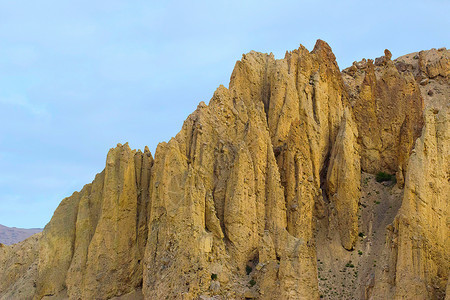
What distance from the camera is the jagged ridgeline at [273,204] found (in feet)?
142

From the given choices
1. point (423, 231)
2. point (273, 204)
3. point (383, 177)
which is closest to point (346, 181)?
point (383, 177)

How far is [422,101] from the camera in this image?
55375 millimetres

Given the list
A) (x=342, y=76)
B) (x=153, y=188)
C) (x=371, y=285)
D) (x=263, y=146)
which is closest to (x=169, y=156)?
(x=153, y=188)

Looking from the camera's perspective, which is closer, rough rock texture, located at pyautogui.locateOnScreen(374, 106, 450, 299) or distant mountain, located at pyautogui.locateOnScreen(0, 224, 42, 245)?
rough rock texture, located at pyautogui.locateOnScreen(374, 106, 450, 299)

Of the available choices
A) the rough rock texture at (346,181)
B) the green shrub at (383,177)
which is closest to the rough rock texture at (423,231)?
the rough rock texture at (346,181)

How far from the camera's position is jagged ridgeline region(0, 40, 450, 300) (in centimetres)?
4325

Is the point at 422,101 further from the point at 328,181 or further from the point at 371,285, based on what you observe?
the point at 371,285

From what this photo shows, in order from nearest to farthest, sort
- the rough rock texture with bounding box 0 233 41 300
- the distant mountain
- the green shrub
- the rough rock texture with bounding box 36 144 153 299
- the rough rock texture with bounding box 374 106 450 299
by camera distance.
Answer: the rough rock texture with bounding box 374 106 450 299 < the rough rock texture with bounding box 36 144 153 299 < the green shrub < the rough rock texture with bounding box 0 233 41 300 < the distant mountain

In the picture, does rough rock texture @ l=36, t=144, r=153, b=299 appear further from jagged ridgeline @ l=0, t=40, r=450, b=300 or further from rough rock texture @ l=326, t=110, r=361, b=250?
rough rock texture @ l=326, t=110, r=361, b=250

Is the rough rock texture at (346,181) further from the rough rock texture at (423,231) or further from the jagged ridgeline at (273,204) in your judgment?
the rough rock texture at (423,231)

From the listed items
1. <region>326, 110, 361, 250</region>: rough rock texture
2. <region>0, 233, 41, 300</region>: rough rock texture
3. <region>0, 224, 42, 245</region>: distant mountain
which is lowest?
<region>0, 233, 41, 300</region>: rough rock texture

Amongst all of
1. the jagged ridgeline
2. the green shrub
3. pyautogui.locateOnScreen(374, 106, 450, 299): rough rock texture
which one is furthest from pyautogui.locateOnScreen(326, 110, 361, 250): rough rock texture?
pyautogui.locateOnScreen(374, 106, 450, 299): rough rock texture

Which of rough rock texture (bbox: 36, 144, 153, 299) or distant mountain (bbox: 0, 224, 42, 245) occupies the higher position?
distant mountain (bbox: 0, 224, 42, 245)

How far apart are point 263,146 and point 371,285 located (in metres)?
11.8
